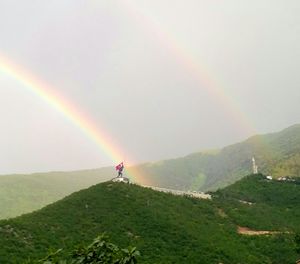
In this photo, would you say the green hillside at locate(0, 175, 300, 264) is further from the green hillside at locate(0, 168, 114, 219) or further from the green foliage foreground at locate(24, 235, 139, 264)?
the green hillside at locate(0, 168, 114, 219)

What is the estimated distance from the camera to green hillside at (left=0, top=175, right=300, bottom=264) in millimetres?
40028

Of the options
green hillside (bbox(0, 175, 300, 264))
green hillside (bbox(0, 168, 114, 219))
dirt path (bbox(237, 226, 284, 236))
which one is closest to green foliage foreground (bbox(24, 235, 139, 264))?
green hillside (bbox(0, 175, 300, 264))

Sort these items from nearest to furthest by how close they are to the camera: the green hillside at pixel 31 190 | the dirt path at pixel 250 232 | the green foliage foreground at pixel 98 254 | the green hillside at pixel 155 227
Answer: the green foliage foreground at pixel 98 254 < the green hillside at pixel 155 227 < the dirt path at pixel 250 232 < the green hillside at pixel 31 190

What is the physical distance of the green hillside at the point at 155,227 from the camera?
131ft

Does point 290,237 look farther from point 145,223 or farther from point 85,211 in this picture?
point 85,211

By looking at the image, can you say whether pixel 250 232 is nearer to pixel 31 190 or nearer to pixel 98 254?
pixel 98 254

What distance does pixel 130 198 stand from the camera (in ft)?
171

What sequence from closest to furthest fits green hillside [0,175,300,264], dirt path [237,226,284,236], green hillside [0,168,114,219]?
green hillside [0,175,300,264] < dirt path [237,226,284,236] < green hillside [0,168,114,219]

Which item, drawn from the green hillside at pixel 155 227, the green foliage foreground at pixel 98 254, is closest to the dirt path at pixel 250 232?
the green hillside at pixel 155 227

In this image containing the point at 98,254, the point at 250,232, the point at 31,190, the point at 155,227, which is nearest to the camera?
the point at 98,254

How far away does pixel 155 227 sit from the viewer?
45875 millimetres

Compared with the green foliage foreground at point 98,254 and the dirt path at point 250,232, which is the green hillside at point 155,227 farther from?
the green foliage foreground at point 98,254

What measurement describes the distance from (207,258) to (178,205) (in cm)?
1358

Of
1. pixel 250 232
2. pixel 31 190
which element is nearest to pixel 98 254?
pixel 250 232
